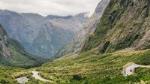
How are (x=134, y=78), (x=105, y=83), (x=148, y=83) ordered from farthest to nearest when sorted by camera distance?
(x=105, y=83) → (x=134, y=78) → (x=148, y=83)

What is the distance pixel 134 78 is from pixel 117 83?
15.0ft

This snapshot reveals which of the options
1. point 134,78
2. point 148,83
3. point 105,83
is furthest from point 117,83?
point 148,83

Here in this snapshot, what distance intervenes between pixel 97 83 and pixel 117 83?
69.7 feet

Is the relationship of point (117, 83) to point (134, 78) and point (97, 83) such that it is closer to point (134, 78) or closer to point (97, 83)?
point (134, 78)

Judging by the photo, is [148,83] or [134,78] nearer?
[148,83]

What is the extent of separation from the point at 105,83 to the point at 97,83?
7.45 m

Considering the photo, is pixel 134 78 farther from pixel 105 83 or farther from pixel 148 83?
pixel 148 83

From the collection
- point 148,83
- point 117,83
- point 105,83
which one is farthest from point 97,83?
point 148,83

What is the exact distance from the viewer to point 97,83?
127 metres

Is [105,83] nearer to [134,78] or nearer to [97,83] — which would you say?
[97,83]

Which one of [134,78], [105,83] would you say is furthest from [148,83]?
[105,83]

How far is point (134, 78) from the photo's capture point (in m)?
104

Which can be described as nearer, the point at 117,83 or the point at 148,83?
the point at 148,83

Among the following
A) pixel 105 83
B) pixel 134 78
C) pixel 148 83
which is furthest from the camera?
pixel 105 83
